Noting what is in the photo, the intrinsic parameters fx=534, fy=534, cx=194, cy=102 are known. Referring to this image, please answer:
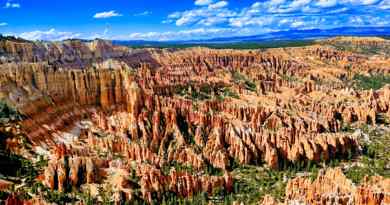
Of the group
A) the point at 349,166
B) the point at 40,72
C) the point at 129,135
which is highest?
the point at 40,72

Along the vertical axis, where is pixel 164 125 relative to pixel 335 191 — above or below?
above

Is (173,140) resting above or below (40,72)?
below

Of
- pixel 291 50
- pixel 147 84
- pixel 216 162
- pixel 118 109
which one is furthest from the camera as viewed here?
pixel 291 50

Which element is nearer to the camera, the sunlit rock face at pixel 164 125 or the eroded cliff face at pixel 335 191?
the eroded cliff face at pixel 335 191

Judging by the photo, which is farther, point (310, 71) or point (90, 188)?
point (310, 71)

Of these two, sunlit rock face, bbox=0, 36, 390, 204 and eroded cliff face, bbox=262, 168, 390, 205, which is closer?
eroded cliff face, bbox=262, 168, 390, 205

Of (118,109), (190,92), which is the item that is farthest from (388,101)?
(118,109)

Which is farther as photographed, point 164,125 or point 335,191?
point 164,125

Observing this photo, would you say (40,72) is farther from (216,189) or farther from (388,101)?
(388,101)
